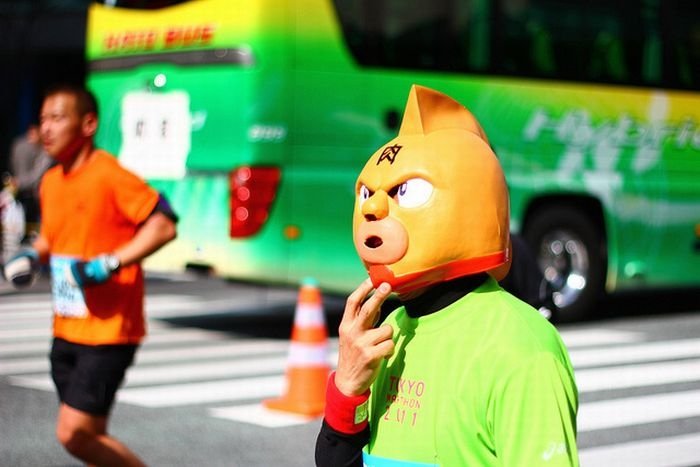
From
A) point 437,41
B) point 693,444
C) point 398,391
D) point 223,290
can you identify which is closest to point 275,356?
point 437,41

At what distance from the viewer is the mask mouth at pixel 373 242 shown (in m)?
2.43

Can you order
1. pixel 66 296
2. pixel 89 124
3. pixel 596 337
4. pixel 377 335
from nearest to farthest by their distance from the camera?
pixel 377 335
pixel 66 296
pixel 89 124
pixel 596 337

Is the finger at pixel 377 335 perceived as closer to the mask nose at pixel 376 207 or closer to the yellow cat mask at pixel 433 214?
the yellow cat mask at pixel 433 214

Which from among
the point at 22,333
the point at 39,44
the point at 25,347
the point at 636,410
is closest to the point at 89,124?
the point at 636,410

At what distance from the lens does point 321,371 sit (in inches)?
324

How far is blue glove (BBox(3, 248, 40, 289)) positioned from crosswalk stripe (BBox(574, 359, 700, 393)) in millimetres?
4550

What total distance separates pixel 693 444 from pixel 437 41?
17.2 ft

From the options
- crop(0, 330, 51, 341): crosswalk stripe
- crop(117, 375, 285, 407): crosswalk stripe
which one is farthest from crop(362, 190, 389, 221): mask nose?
crop(0, 330, 51, 341): crosswalk stripe

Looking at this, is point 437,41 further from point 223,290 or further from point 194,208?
point 223,290

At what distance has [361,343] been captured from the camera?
2404 mm

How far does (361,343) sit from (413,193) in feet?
0.92

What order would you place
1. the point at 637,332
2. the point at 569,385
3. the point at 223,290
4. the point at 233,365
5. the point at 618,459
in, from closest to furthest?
the point at 569,385 < the point at 618,459 < the point at 233,365 < the point at 637,332 < the point at 223,290

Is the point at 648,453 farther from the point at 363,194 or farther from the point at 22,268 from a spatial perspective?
the point at 363,194

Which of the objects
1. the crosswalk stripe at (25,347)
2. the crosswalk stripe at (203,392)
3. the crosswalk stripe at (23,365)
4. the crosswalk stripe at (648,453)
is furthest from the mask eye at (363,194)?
the crosswalk stripe at (25,347)
